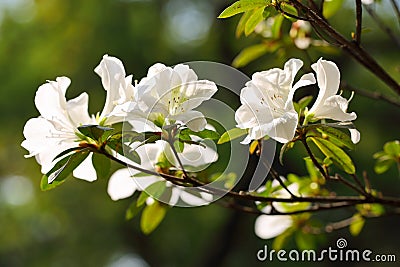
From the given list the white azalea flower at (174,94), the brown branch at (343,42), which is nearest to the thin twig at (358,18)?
the brown branch at (343,42)

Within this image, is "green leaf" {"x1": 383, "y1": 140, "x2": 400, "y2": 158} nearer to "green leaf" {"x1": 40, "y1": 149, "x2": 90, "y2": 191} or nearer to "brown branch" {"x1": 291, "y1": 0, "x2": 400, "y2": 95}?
"brown branch" {"x1": 291, "y1": 0, "x2": 400, "y2": 95}

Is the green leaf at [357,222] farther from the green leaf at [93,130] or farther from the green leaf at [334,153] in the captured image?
the green leaf at [93,130]

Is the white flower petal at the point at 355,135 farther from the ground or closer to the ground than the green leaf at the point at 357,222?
farther from the ground

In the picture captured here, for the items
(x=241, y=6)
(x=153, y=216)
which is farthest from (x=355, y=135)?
(x=153, y=216)

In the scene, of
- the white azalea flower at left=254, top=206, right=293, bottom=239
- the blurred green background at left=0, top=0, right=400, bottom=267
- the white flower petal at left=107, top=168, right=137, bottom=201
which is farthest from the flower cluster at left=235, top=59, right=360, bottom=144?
the blurred green background at left=0, top=0, right=400, bottom=267

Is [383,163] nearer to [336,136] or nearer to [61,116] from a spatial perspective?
[336,136]
